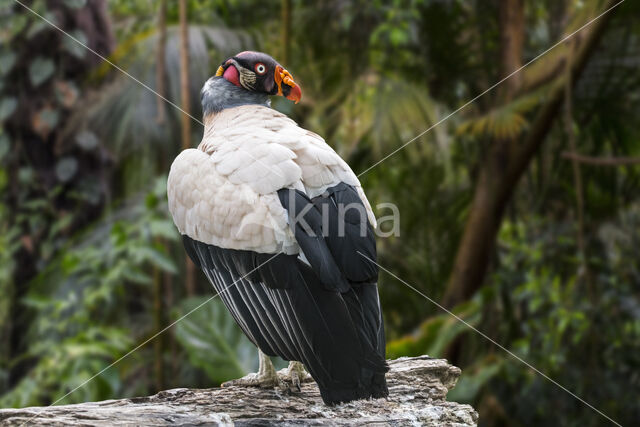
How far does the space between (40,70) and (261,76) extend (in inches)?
105

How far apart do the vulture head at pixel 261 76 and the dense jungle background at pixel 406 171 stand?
156cm

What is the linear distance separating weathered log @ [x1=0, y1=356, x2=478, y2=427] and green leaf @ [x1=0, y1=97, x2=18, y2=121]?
2.91 meters

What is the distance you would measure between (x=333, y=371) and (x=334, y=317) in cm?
12

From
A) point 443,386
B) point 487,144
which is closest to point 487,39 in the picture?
point 487,144

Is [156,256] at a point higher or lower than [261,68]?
lower

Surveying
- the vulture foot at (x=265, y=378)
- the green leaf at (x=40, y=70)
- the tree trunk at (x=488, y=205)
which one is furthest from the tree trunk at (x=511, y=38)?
the vulture foot at (x=265, y=378)

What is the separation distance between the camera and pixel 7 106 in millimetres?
4344

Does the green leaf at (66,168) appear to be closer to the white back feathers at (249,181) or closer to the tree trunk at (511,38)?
the white back feathers at (249,181)

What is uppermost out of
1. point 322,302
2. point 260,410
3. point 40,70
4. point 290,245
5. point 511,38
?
point 511,38

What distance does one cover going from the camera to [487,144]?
4863mm

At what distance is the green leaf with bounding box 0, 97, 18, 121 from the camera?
14.2 feet

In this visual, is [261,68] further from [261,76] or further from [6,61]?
[6,61]

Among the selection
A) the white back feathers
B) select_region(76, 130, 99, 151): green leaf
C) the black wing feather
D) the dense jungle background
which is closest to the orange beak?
the white back feathers

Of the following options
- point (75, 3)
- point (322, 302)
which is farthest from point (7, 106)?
point (322, 302)
